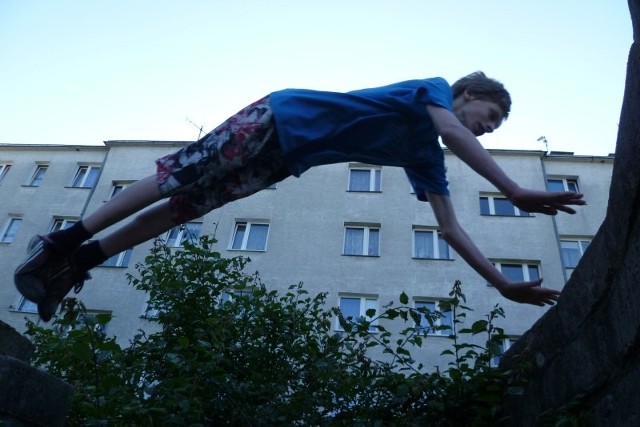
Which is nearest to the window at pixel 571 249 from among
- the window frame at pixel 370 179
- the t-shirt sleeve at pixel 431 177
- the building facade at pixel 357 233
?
the building facade at pixel 357 233

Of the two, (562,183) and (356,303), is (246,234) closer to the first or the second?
(356,303)

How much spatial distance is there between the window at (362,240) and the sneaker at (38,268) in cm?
1338

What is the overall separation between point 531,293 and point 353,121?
46.4 inches

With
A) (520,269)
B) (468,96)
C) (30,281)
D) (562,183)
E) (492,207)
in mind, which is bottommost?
(30,281)

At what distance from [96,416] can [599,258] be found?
2.20 meters

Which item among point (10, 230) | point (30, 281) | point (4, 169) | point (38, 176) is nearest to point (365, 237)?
point (10, 230)

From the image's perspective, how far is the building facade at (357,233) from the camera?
14883mm

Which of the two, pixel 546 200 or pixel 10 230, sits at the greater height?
pixel 10 230

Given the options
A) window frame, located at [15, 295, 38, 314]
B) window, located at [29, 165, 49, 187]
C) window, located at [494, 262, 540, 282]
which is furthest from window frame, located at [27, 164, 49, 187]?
window, located at [494, 262, 540, 282]

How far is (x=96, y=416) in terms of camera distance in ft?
7.82

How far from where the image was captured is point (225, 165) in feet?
8.14

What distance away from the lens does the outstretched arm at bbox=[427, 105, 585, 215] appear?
203 centimetres

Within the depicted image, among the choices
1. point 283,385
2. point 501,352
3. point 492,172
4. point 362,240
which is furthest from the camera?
point 362,240

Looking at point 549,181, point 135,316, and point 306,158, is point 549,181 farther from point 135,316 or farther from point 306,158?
point 306,158
